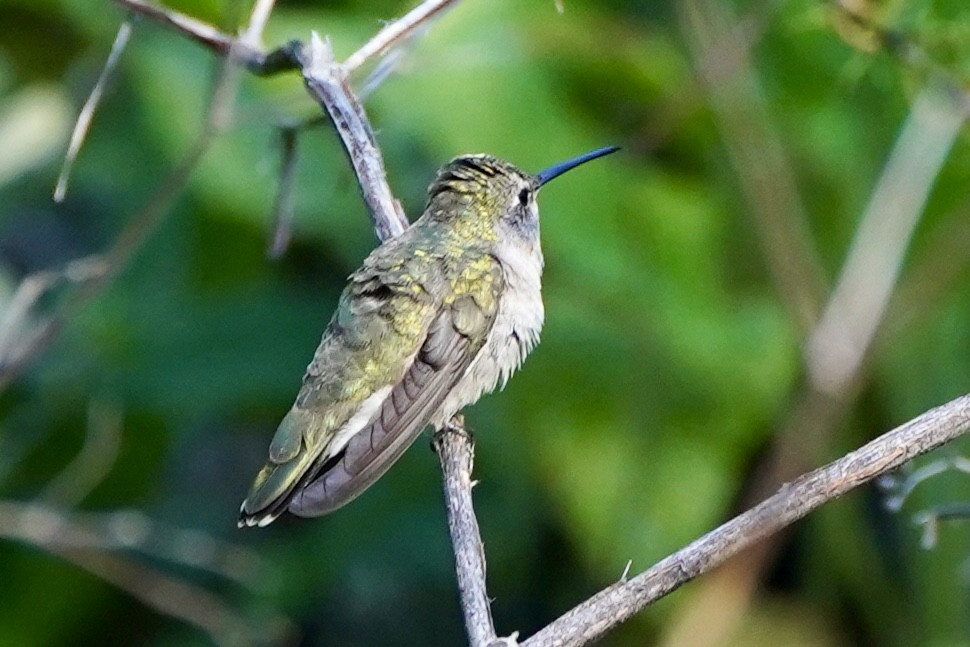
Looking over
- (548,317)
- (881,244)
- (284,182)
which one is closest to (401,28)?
(284,182)

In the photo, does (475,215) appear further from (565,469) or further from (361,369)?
(565,469)

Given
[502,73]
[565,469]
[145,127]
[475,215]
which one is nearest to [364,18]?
[502,73]

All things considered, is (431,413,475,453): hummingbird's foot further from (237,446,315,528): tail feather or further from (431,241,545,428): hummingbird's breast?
(237,446,315,528): tail feather

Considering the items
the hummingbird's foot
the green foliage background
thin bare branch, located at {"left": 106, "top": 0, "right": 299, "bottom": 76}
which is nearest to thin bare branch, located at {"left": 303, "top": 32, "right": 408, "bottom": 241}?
thin bare branch, located at {"left": 106, "top": 0, "right": 299, "bottom": 76}

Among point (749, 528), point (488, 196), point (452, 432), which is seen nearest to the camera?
point (749, 528)

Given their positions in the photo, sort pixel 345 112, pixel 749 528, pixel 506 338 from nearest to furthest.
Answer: pixel 749 528, pixel 345 112, pixel 506 338

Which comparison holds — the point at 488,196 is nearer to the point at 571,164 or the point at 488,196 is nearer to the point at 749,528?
the point at 571,164
